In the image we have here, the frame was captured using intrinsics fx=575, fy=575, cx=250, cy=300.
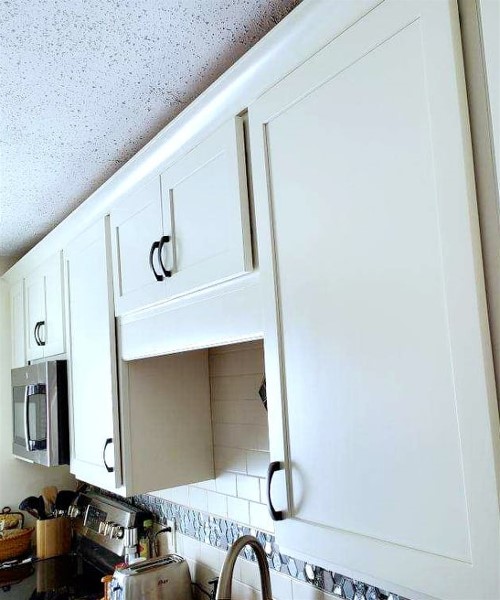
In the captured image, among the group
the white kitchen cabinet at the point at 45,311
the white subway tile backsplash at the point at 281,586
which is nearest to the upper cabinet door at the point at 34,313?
the white kitchen cabinet at the point at 45,311

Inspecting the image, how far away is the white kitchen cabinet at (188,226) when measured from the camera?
4.11ft

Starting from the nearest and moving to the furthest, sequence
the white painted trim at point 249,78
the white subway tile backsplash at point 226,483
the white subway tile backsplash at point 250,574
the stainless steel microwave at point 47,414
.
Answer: the white painted trim at point 249,78
the white subway tile backsplash at point 250,574
the white subway tile backsplash at point 226,483
the stainless steel microwave at point 47,414

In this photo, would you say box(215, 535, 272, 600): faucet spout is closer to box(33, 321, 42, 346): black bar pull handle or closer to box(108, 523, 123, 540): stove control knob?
box(108, 523, 123, 540): stove control knob

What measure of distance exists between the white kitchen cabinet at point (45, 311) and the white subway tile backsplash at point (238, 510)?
3.13ft

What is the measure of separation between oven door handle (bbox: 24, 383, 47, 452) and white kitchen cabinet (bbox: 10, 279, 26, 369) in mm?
424

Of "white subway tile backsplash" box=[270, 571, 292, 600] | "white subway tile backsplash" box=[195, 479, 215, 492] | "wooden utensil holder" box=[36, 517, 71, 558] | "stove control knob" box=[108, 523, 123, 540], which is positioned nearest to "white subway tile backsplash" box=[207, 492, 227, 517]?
"white subway tile backsplash" box=[195, 479, 215, 492]

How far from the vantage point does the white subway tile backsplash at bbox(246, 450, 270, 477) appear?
179 cm

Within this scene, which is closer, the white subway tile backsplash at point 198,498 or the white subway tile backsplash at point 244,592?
the white subway tile backsplash at point 244,592

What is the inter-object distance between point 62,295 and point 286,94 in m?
1.57

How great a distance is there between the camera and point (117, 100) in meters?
1.56

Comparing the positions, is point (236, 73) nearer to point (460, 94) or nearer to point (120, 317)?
point (460, 94)

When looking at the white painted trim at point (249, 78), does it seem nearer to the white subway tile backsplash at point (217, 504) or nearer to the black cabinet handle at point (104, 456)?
the black cabinet handle at point (104, 456)

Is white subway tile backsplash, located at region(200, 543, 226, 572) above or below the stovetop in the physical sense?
above

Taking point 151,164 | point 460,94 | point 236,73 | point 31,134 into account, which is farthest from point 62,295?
point 460,94
